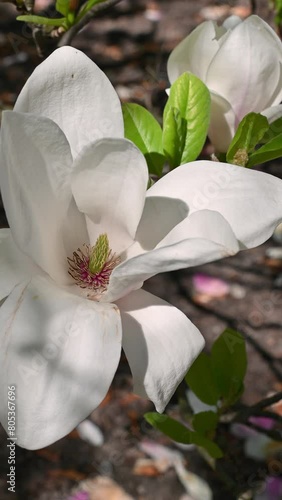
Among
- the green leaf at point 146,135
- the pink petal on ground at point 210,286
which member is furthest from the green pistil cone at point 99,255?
the pink petal on ground at point 210,286

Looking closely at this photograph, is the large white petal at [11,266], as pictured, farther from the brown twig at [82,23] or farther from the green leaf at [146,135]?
the brown twig at [82,23]

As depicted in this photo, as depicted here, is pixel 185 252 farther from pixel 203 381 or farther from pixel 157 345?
pixel 203 381

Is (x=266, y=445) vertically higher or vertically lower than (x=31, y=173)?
lower

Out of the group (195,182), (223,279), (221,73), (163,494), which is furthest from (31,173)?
(223,279)

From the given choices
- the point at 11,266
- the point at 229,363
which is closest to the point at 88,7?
the point at 11,266

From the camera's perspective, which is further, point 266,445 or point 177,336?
point 266,445

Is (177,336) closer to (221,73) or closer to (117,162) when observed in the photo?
(117,162)

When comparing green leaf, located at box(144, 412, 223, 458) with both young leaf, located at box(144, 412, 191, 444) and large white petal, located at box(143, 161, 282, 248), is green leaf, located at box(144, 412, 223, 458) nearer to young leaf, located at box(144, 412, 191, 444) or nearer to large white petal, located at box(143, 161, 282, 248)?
young leaf, located at box(144, 412, 191, 444)
